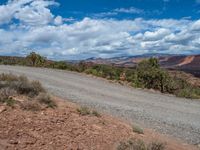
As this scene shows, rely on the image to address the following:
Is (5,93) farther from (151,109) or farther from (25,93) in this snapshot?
(151,109)

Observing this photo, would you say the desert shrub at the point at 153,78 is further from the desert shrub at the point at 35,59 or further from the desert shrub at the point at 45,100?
the desert shrub at the point at 35,59

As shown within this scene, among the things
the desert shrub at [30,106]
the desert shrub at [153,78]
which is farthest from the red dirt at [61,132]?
the desert shrub at [153,78]

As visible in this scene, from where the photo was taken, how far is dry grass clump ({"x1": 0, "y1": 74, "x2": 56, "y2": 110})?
9258mm

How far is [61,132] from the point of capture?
7.93m

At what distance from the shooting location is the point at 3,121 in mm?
7914

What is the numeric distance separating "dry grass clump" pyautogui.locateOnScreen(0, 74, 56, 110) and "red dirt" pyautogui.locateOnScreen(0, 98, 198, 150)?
304mm

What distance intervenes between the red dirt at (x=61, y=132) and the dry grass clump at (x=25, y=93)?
0.30 meters

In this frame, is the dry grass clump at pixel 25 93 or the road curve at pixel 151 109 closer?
the dry grass clump at pixel 25 93

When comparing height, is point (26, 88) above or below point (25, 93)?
above

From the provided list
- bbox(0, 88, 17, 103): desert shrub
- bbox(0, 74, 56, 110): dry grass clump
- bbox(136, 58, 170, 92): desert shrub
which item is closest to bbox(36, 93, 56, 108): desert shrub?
bbox(0, 74, 56, 110): dry grass clump

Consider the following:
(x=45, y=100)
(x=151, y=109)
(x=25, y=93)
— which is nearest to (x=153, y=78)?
(x=151, y=109)

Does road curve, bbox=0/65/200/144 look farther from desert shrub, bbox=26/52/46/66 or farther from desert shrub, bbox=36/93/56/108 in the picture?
desert shrub, bbox=26/52/46/66

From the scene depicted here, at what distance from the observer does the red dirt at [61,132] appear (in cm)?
712

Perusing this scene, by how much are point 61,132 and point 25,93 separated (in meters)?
3.30
